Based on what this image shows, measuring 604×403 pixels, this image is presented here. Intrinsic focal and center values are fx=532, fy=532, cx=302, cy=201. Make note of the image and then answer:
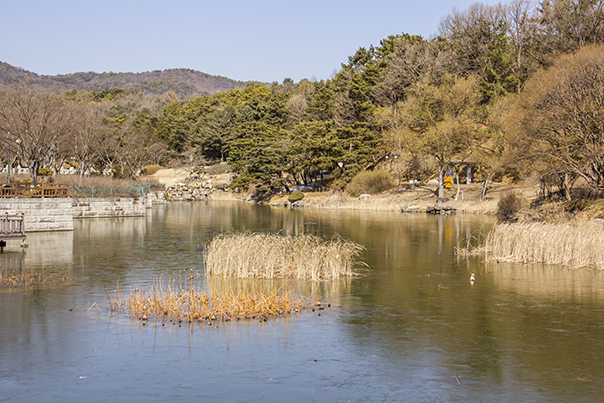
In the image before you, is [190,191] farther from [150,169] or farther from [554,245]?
[554,245]

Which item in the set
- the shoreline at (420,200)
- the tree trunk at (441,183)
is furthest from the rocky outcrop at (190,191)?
the tree trunk at (441,183)

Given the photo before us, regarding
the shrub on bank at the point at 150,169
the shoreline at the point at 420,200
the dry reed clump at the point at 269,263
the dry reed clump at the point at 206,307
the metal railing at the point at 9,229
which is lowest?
the dry reed clump at the point at 206,307

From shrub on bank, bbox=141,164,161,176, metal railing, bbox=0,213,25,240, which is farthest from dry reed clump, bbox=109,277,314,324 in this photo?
shrub on bank, bbox=141,164,161,176

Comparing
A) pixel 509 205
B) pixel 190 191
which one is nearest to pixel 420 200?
pixel 509 205

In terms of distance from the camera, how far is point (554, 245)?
25.5m

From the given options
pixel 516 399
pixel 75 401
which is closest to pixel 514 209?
pixel 516 399

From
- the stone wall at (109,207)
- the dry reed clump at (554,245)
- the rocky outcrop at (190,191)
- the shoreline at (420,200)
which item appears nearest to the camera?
the dry reed clump at (554,245)

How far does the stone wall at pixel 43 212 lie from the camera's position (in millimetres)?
36219

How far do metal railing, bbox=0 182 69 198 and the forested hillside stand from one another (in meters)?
14.7

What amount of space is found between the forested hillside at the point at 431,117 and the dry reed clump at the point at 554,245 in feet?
36.2

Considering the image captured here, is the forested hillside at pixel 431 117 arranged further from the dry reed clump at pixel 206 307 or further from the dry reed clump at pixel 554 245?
the dry reed clump at pixel 206 307

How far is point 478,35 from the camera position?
80375mm

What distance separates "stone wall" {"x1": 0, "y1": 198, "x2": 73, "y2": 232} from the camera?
119ft

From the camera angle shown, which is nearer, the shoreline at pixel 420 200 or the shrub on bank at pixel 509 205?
the shrub on bank at pixel 509 205
